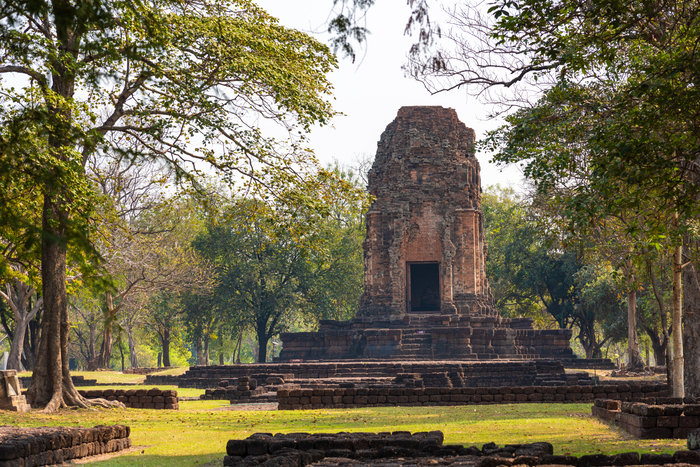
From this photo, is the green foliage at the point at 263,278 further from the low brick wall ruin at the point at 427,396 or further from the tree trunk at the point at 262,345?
the low brick wall ruin at the point at 427,396

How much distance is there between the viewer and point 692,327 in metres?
15.6

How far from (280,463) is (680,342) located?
991 cm

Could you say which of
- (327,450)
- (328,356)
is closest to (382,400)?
(327,450)

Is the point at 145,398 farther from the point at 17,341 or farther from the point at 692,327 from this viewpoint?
the point at 17,341

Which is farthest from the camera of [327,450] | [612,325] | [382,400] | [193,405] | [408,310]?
[612,325]

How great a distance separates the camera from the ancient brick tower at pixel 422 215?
30.3m

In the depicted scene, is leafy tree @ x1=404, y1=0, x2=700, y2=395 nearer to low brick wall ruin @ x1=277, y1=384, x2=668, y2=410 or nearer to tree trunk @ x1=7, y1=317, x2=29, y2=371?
low brick wall ruin @ x1=277, y1=384, x2=668, y2=410

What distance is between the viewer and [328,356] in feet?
95.0

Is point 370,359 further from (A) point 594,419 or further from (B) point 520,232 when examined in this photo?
(B) point 520,232

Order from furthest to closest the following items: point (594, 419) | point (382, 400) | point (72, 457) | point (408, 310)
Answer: point (408, 310) < point (382, 400) < point (594, 419) < point (72, 457)

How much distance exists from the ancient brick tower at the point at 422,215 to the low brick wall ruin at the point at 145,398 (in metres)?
14.8

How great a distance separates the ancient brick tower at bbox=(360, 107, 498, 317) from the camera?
30.3 meters

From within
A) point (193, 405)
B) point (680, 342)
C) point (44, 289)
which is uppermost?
point (44, 289)

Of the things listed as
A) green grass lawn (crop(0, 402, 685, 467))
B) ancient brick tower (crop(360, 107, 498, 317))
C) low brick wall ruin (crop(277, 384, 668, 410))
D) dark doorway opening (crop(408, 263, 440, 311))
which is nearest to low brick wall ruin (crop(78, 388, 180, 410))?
green grass lawn (crop(0, 402, 685, 467))
